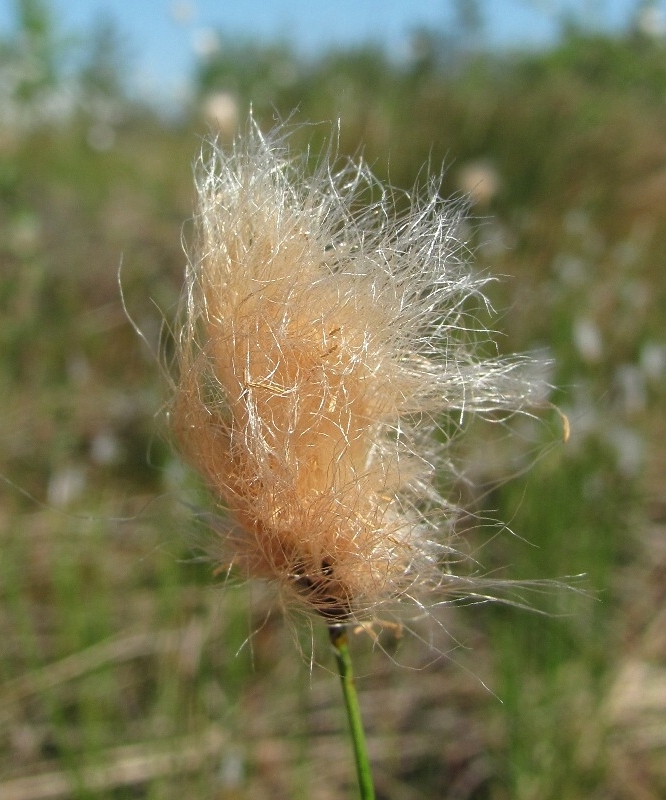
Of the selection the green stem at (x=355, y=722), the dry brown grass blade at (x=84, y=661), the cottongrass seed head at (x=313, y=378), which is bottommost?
the dry brown grass blade at (x=84, y=661)

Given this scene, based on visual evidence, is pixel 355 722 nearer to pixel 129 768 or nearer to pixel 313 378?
pixel 313 378

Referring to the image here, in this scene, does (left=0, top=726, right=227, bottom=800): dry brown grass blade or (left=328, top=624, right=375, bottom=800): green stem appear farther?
(left=0, top=726, right=227, bottom=800): dry brown grass blade

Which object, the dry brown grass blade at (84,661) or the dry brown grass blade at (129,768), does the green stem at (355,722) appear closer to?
the dry brown grass blade at (129,768)

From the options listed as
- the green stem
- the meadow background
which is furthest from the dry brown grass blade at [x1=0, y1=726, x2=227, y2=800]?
the green stem

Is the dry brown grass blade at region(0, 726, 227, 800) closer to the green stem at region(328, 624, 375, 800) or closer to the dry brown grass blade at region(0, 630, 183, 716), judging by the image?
the dry brown grass blade at region(0, 630, 183, 716)

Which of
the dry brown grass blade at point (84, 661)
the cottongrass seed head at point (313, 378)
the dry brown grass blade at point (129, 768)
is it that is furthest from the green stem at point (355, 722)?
the dry brown grass blade at point (84, 661)

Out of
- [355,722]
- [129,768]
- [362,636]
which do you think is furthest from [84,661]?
[355,722]
